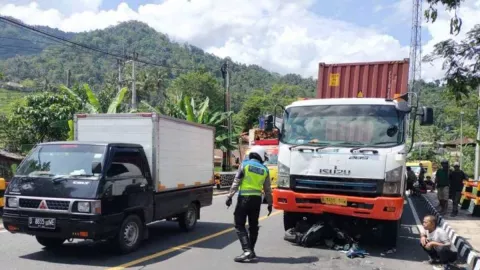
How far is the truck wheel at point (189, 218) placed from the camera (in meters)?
9.97

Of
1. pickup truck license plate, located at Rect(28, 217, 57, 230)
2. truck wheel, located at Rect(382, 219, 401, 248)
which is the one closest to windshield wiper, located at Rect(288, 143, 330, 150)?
truck wheel, located at Rect(382, 219, 401, 248)

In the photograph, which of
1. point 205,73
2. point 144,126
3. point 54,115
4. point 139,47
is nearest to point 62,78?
point 205,73

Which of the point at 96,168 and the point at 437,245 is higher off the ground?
the point at 96,168

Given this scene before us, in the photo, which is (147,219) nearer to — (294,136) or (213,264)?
(213,264)

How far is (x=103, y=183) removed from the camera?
6.99 m

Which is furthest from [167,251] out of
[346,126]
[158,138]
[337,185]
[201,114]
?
[201,114]

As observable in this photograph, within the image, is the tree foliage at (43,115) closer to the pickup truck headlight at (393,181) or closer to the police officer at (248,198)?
the police officer at (248,198)

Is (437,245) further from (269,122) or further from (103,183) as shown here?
(103,183)

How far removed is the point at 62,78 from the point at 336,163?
9212 cm

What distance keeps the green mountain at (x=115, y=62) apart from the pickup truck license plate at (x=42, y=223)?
212 feet

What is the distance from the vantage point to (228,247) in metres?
8.48

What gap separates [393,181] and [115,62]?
317ft

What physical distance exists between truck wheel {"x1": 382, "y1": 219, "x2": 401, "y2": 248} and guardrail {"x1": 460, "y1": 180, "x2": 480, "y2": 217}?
20.3ft

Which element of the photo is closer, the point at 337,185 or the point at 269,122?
the point at 337,185
